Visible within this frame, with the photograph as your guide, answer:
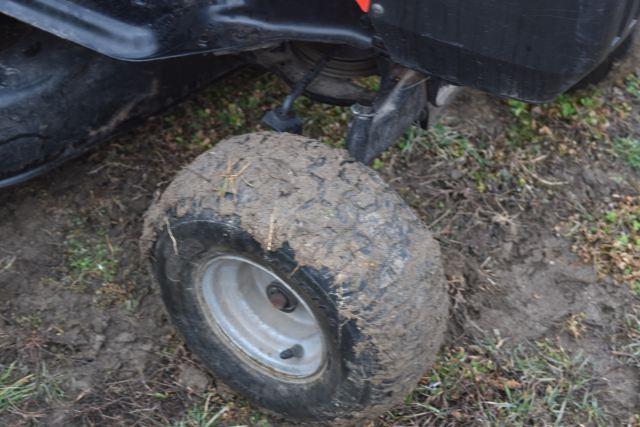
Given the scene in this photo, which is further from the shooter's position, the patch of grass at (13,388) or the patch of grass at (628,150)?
the patch of grass at (628,150)

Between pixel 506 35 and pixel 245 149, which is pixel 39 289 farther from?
pixel 506 35

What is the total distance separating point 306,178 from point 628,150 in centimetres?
173

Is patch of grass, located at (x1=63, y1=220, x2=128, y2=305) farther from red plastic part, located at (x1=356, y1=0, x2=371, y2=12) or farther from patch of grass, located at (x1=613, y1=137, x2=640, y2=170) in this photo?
patch of grass, located at (x1=613, y1=137, x2=640, y2=170)

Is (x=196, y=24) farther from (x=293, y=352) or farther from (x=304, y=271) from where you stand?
(x=293, y=352)

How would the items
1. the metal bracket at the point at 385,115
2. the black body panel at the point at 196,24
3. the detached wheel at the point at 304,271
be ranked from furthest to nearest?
the metal bracket at the point at 385,115
the black body panel at the point at 196,24
the detached wheel at the point at 304,271

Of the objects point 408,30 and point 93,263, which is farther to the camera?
point 93,263

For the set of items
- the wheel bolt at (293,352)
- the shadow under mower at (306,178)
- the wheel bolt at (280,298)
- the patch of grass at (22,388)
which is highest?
the shadow under mower at (306,178)

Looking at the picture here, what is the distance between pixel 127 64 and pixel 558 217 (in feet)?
5.29

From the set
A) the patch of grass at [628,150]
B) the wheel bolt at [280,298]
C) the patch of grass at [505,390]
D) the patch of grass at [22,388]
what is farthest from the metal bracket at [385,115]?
the patch of grass at [628,150]

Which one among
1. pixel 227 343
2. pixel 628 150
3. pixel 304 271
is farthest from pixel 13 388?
pixel 628 150

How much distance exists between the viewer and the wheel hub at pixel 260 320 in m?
2.20

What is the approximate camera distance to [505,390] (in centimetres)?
241

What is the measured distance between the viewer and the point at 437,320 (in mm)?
2037

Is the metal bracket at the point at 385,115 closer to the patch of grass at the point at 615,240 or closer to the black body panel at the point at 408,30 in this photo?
the black body panel at the point at 408,30
